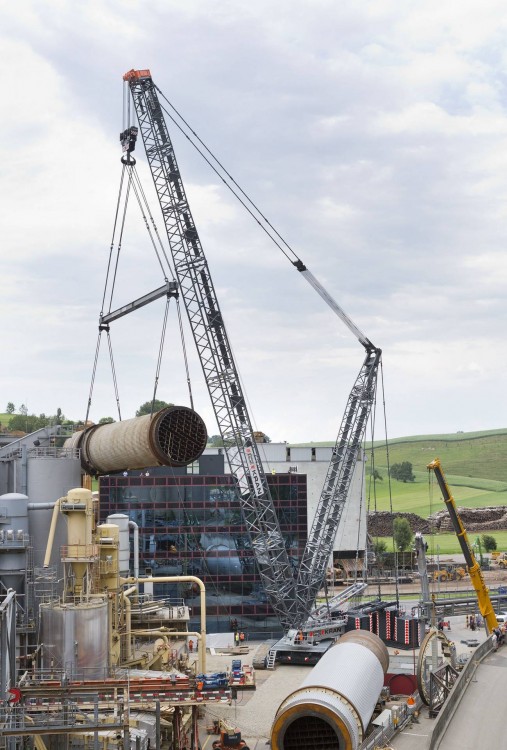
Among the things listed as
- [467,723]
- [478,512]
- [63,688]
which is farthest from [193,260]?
[478,512]

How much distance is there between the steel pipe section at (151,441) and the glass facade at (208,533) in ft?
115

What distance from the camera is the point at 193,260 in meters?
69.2

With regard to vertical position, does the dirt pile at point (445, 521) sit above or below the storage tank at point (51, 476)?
below

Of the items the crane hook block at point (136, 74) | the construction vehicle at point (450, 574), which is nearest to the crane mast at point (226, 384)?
the crane hook block at point (136, 74)

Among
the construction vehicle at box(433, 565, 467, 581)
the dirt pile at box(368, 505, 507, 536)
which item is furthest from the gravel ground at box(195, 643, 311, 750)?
the dirt pile at box(368, 505, 507, 536)

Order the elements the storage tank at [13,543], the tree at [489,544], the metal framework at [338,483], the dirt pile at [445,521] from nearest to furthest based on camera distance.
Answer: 1. the storage tank at [13,543]
2. the metal framework at [338,483]
3. the tree at [489,544]
4. the dirt pile at [445,521]

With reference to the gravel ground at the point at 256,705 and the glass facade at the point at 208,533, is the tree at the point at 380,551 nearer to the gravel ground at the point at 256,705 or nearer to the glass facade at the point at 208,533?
the glass facade at the point at 208,533

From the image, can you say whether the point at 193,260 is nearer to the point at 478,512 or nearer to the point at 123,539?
the point at 123,539

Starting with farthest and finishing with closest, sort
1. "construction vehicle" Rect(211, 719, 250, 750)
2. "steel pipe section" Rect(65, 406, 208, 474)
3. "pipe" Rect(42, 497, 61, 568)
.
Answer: "construction vehicle" Rect(211, 719, 250, 750), "pipe" Rect(42, 497, 61, 568), "steel pipe section" Rect(65, 406, 208, 474)

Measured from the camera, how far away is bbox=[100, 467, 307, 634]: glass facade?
268 feet

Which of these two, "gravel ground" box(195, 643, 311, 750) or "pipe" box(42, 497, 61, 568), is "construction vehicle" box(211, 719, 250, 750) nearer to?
"gravel ground" box(195, 643, 311, 750)

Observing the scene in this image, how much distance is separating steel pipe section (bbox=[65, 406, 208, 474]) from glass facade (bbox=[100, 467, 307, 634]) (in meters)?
35.1

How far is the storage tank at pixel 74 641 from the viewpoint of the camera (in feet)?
132

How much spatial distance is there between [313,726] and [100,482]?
48.6 meters
